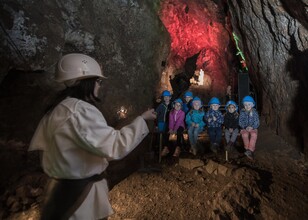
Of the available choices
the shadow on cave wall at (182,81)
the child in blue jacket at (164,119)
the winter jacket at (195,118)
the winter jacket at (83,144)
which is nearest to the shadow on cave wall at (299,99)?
the winter jacket at (195,118)

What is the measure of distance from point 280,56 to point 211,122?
2.36m

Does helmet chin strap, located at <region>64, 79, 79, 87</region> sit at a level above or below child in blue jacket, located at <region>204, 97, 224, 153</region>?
above

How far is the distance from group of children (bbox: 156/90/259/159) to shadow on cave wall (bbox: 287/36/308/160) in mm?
917

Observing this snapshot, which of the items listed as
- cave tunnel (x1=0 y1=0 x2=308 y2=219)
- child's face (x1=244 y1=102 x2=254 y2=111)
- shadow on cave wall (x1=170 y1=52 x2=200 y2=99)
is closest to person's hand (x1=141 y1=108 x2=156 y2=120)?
cave tunnel (x1=0 y1=0 x2=308 y2=219)

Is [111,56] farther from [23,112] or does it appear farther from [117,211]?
[117,211]

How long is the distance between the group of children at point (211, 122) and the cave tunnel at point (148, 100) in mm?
468

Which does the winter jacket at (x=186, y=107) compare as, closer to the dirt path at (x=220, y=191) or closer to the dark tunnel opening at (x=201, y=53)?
the dirt path at (x=220, y=191)

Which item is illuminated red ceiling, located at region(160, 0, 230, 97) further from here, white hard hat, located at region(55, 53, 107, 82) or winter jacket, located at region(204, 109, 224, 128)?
white hard hat, located at region(55, 53, 107, 82)

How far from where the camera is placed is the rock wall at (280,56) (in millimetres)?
4848

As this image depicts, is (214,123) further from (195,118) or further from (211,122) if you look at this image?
(195,118)

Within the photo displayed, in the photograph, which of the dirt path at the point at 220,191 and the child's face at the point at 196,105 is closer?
the dirt path at the point at 220,191

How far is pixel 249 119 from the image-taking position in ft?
18.3

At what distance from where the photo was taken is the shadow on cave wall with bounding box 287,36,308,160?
16.7ft

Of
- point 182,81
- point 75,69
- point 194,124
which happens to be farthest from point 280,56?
point 182,81
